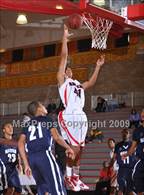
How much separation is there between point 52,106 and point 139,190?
13.6 metres

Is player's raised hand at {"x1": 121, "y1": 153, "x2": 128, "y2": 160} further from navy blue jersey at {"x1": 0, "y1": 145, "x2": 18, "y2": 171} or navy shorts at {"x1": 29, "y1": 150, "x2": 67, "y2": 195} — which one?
navy shorts at {"x1": 29, "y1": 150, "x2": 67, "y2": 195}

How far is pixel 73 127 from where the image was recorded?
8.44 m

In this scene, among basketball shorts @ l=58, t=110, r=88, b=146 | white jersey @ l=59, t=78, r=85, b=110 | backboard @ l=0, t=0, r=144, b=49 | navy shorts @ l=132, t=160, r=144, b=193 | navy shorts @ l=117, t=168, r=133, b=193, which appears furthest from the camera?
backboard @ l=0, t=0, r=144, b=49

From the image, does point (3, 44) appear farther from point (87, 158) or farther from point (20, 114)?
point (87, 158)

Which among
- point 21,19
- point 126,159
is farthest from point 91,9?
point 21,19

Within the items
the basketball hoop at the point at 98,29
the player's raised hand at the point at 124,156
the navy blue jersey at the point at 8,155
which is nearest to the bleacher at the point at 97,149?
the player's raised hand at the point at 124,156

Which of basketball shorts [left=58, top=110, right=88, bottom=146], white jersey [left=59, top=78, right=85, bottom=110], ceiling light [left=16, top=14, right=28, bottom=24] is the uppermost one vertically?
ceiling light [left=16, top=14, right=28, bottom=24]

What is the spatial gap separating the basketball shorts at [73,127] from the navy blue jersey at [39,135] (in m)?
1.18

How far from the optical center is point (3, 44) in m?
25.6

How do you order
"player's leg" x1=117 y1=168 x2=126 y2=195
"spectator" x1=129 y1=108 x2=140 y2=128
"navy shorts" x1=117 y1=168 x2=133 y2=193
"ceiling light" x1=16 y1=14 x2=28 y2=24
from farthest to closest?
"ceiling light" x1=16 y1=14 x2=28 y2=24 < "spectator" x1=129 y1=108 x2=140 y2=128 < "player's leg" x1=117 y1=168 x2=126 y2=195 < "navy shorts" x1=117 y1=168 x2=133 y2=193

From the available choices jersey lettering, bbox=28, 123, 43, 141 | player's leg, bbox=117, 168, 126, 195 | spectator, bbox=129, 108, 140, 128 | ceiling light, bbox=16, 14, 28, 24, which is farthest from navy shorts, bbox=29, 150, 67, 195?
ceiling light, bbox=16, 14, 28, 24

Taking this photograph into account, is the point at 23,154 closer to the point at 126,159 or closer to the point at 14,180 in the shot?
the point at 14,180

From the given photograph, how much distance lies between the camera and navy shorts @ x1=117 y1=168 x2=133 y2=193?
436 inches

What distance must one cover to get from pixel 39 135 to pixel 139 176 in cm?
349
